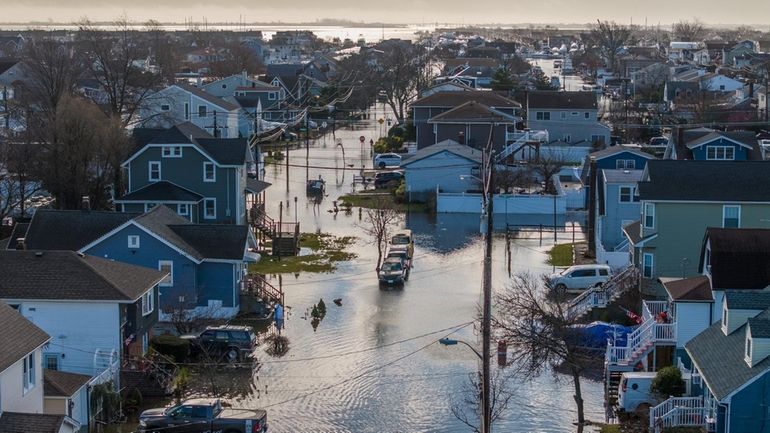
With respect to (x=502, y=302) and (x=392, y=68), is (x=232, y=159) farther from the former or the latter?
(x=392, y=68)

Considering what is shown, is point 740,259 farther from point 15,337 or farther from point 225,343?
point 15,337

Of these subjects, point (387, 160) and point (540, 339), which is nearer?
point (540, 339)

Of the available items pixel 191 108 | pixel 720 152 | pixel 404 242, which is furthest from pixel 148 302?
pixel 191 108

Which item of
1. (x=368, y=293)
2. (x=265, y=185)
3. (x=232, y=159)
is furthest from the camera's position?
(x=265, y=185)

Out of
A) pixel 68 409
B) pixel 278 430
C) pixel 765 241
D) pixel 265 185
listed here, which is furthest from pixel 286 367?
pixel 265 185

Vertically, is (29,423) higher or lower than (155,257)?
lower

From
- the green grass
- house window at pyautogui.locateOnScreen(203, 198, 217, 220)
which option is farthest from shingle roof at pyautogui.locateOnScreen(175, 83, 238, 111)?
the green grass
